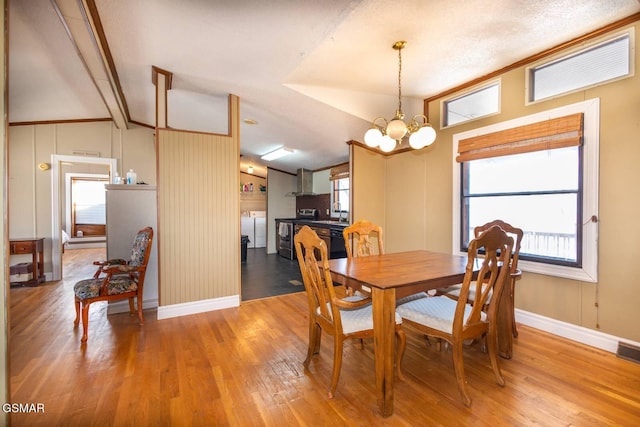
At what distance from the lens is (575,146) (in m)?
2.45

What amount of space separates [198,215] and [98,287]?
1.12 metres

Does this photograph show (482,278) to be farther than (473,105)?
No

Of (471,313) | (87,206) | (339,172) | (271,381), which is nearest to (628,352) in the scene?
(471,313)

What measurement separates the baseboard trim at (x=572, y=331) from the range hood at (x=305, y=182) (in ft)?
16.6

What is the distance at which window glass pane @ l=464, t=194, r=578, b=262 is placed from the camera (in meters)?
2.55

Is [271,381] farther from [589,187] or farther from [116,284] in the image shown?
[589,187]

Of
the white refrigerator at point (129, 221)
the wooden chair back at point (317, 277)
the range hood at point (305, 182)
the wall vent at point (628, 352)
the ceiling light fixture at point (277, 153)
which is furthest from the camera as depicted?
the range hood at point (305, 182)

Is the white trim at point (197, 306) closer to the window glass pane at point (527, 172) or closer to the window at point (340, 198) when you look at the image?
the window glass pane at point (527, 172)

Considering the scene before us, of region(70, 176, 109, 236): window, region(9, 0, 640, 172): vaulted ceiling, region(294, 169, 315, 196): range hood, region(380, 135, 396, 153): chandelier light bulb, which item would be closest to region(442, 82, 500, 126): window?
region(9, 0, 640, 172): vaulted ceiling

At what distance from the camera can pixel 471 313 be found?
5.88ft

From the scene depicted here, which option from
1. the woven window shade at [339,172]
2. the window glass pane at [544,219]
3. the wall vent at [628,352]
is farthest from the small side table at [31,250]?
the wall vent at [628,352]

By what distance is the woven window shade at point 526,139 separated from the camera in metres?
2.43

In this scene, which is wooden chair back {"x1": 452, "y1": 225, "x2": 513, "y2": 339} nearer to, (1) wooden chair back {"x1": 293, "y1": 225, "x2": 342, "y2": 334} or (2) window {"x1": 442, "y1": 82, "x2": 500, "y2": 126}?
(1) wooden chair back {"x1": 293, "y1": 225, "x2": 342, "y2": 334}

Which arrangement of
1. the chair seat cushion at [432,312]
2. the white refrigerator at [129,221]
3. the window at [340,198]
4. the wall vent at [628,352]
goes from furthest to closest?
the window at [340,198], the white refrigerator at [129,221], the wall vent at [628,352], the chair seat cushion at [432,312]
